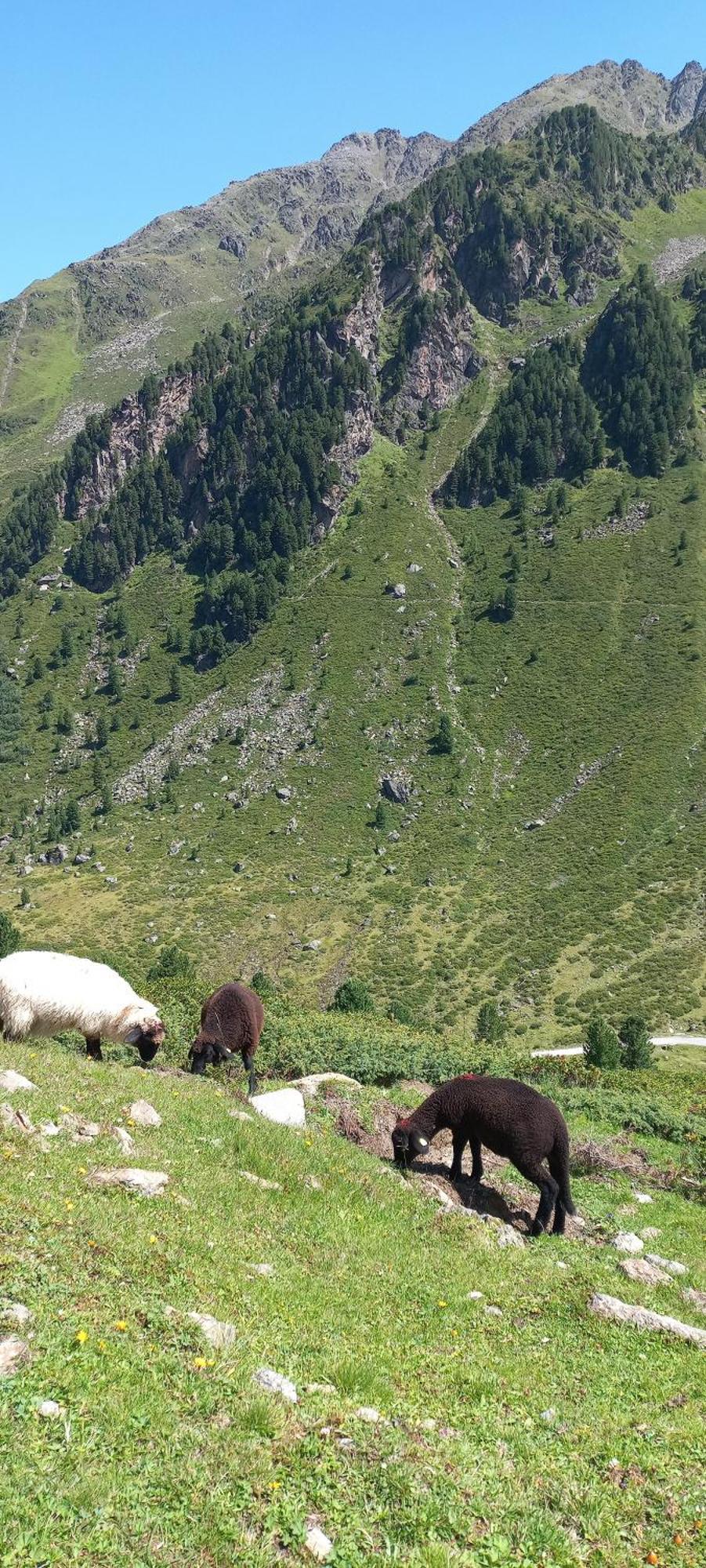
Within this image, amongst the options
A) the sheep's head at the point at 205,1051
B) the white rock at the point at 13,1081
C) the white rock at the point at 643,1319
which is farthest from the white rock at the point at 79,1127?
the sheep's head at the point at 205,1051

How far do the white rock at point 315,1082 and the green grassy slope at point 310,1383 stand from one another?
6376mm

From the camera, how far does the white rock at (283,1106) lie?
1792 centimetres

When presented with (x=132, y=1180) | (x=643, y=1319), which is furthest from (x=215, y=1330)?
(x=643, y=1319)

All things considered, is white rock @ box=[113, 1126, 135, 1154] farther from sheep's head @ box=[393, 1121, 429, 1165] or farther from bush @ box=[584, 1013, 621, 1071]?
bush @ box=[584, 1013, 621, 1071]

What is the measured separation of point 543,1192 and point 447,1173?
8.08ft

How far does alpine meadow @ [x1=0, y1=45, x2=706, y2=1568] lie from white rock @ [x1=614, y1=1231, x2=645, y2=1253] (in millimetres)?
157

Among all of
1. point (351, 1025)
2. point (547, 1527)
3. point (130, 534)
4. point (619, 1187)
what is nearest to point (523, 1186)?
point (619, 1187)

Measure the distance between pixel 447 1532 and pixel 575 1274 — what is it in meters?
7.17

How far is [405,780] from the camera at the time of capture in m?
122

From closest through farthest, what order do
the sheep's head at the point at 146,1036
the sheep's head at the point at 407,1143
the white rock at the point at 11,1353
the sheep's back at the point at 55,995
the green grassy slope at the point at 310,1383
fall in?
the green grassy slope at the point at 310,1383 → the white rock at the point at 11,1353 → the sheep's head at the point at 407,1143 → the sheep's back at the point at 55,995 → the sheep's head at the point at 146,1036

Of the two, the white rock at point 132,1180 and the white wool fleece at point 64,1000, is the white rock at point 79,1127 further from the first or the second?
the white wool fleece at point 64,1000

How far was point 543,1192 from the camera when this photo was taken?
1559 centimetres

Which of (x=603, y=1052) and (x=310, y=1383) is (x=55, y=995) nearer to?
(x=310, y=1383)

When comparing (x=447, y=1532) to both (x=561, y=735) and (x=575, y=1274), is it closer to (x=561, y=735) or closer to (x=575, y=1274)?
(x=575, y=1274)
